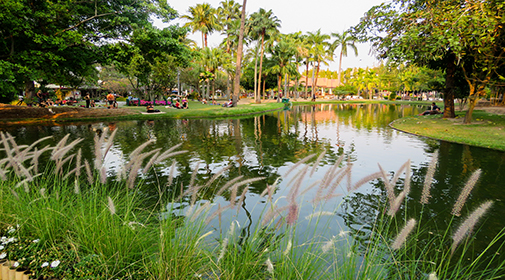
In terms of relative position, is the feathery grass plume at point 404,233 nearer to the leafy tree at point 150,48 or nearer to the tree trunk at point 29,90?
the leafy tree at point 150,48

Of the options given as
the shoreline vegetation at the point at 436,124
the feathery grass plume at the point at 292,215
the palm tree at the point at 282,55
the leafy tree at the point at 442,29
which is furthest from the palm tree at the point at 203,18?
the feathery grass plume at the point at 292,215

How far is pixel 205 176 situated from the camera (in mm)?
8305

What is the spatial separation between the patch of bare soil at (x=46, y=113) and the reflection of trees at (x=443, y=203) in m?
24.3

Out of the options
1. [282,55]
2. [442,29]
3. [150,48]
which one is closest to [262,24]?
A: [282,55]

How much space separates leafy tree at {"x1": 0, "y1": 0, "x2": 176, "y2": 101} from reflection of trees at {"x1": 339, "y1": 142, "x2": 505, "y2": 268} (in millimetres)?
19529

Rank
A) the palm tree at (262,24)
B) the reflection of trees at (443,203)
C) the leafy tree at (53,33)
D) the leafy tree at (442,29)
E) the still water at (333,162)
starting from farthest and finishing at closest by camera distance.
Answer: the palm tree at (262,24)
the leafy tree at (53,33)
the leafy tree at (442,29)
the still water at (333,162)
the reflection of trees at (443,203)

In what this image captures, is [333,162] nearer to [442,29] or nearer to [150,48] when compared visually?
[442,29]

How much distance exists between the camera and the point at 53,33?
61.3 ft

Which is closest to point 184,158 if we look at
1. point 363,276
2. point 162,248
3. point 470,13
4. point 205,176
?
point 205,176

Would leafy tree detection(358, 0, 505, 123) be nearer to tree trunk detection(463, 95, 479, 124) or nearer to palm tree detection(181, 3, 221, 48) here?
tree trunk detection(463, 95, 479, 124)

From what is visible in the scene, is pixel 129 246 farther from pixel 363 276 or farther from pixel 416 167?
pixel 416 167

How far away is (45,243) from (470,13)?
1778 centimetres

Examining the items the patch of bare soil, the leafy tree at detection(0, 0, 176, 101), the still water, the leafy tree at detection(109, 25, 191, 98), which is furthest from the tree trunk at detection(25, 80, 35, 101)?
the still water

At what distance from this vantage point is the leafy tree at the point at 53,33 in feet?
54.4
